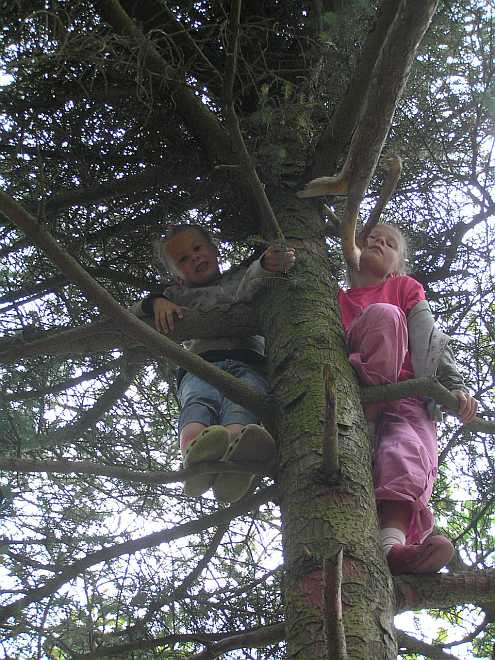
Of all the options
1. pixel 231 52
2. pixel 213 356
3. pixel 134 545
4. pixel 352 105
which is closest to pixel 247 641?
pixel 134 545

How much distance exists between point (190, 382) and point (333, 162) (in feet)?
3.82

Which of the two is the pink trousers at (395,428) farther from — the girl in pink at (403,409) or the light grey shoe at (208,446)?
the light grey shoe at (208,446)

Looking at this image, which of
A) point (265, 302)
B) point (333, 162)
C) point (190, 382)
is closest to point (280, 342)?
point (265, 302)

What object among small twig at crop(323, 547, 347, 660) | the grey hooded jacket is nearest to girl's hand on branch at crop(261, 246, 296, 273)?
the grey hooded jacket

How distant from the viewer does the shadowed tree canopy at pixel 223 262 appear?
8.39ft

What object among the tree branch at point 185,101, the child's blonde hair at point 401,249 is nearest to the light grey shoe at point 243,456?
the child's blonde hair at point 401,249

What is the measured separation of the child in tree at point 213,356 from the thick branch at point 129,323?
0.12 m

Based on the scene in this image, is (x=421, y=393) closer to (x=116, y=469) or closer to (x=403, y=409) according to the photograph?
(x=403, y=409)

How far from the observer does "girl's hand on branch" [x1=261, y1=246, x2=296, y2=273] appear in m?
2.93

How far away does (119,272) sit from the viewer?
3.80 m

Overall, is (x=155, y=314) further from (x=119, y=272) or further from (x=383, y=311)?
(x=383, y=311)

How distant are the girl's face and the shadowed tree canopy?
19 centimetres

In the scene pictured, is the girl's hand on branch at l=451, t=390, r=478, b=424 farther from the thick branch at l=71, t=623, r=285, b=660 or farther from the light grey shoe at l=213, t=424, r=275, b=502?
the thick branch at l=71, t=623, r=285, b=660

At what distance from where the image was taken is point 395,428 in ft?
8.90
